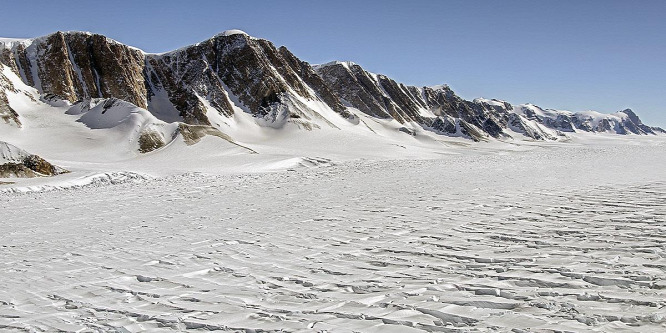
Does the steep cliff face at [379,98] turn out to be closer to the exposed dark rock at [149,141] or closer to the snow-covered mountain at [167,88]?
the snow-covered mountain at [167,88]

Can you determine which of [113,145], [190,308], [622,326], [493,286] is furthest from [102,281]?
[113,145]

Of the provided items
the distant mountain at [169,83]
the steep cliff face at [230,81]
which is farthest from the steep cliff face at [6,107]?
the steep cliff face at [230,81]

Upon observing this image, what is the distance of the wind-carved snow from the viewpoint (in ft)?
19.7

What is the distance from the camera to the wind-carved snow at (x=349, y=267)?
6.00 meters

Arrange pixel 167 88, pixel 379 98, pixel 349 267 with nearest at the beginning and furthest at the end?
pixel 349 267 < pixel 167 88 < pixel 379 98

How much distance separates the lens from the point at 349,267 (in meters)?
8.51

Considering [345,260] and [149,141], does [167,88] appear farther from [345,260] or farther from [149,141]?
[345,260]

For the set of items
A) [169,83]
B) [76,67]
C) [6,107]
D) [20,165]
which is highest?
[76,67]

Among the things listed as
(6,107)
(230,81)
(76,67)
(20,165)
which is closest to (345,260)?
(20,165)

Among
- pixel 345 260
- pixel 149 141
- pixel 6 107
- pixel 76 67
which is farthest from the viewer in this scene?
pixel 76 67

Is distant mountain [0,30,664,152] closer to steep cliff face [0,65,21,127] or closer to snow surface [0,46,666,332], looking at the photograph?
steep cliff face [0,65,21,127]

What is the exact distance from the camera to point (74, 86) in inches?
3644

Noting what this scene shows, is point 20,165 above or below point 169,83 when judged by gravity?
below

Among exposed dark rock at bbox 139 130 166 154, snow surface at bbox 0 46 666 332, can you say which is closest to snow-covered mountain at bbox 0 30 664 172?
exposed dark rock at bbox 139 130 166 154
